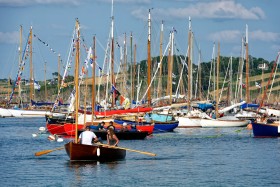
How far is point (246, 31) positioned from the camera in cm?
12556

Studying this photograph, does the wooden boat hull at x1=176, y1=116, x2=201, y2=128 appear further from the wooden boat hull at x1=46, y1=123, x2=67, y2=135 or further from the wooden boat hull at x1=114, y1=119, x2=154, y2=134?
the wooden boat hull at x1=46, y1=123, x2=67, y2=135

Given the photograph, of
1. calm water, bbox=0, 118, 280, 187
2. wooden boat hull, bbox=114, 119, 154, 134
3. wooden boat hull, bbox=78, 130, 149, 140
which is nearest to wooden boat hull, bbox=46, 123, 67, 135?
calm water, bbox=0, 118, 280, 187

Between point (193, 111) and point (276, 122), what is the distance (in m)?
28.4

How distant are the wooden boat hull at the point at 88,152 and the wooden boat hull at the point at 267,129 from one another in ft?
96.5

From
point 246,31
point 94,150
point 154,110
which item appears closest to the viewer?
point 94,150

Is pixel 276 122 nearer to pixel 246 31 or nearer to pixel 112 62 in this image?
pixel 112 62

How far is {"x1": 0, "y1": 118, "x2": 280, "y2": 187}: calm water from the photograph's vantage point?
5072 centimetres

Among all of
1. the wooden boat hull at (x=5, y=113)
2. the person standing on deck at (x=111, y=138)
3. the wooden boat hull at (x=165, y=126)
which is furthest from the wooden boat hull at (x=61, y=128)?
the wooden boat hull at (x=5, y=113)

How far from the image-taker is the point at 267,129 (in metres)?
84.2

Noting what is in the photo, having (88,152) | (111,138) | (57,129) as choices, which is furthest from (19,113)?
(88,152)

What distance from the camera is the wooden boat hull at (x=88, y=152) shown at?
5581 cm

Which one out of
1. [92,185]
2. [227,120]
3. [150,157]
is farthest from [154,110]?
[92,185]

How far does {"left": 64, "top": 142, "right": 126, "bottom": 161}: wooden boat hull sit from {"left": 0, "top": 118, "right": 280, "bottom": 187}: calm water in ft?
1.40

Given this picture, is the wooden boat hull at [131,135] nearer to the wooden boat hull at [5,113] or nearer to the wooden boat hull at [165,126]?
the wooden boat hull at [165,126]
